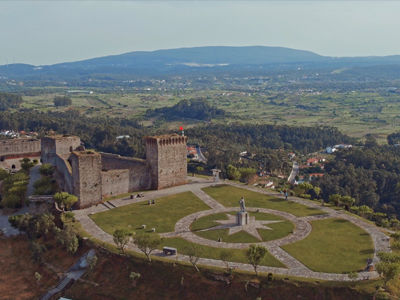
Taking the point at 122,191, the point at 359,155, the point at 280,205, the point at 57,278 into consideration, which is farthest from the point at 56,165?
the point at 359,155

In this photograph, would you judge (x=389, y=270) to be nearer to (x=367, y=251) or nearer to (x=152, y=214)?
(x=367, y=251)

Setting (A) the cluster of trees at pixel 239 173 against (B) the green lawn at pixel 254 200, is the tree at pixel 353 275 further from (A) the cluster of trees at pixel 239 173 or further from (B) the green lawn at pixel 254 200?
(A) the cluster of trees at pixel 239 173

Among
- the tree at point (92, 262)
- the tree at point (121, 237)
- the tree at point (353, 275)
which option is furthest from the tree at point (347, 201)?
the tree at point (92, 262)

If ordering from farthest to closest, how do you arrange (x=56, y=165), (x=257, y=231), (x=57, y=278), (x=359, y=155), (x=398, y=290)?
(x=359, y=155) → (x=56, y=165) → (x=257, y=231) → (x=57, y=278) → (x=398, y=290)

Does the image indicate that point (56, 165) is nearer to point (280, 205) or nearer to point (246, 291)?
point (280, 205)

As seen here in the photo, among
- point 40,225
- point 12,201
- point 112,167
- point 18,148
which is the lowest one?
point 40,225

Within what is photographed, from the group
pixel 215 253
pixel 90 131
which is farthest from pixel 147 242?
pixel 90 131
